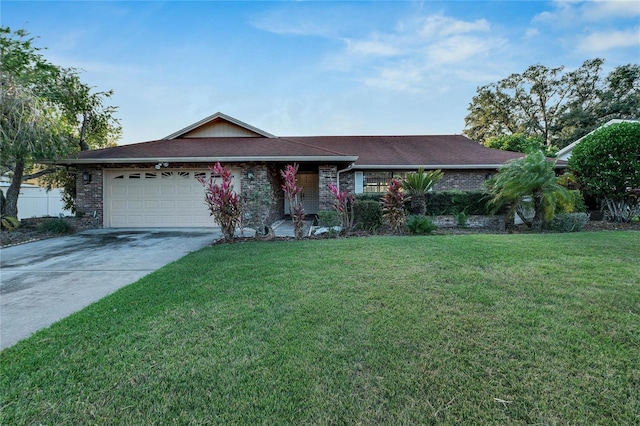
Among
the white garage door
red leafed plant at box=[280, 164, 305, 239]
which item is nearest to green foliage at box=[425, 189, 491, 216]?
red leafed plant at box=[280, 164, 305, 239]

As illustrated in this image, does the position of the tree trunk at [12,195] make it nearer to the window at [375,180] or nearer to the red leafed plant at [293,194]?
the red leafed plant at [293,194]

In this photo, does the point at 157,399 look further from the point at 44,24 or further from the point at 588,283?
the point at 44,24

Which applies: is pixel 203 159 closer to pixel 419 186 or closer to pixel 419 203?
pixel 419 186

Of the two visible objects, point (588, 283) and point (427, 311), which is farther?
point (588, 283)

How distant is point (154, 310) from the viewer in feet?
11.4

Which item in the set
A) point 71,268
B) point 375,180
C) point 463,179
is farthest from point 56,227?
point 463,179

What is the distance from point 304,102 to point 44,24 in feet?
35.1

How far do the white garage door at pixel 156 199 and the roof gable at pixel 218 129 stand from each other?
3717 millimetres

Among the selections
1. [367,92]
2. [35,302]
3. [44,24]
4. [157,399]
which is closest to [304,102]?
[367,92]

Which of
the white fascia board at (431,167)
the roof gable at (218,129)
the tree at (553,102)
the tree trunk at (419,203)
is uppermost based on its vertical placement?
the tree at (553,102)

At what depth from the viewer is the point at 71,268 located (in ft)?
18.9

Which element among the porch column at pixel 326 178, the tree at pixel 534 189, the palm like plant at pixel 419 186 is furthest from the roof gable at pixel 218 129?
the tree at pixel 534 189

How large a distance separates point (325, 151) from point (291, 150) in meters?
1.29

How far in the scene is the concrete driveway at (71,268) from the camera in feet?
12.1
